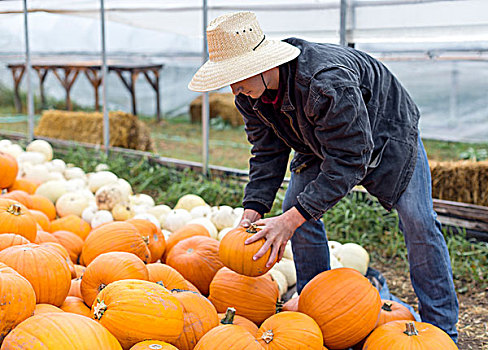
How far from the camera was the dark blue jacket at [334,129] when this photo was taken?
1.94 metres

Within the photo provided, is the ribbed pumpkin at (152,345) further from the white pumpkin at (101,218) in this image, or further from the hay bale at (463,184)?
the hay bale at (463,184)

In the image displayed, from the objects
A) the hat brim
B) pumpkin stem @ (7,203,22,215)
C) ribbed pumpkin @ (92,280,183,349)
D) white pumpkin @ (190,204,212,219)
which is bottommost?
white pumpkin @ (190,204,212,219)

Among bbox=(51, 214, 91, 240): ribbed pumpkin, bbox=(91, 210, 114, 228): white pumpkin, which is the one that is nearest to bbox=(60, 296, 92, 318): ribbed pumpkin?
bbox=(51, 214, 91, 240): ribbed pumpkin

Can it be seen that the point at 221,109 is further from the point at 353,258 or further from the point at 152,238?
the point at 152,238

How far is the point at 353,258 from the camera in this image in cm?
324

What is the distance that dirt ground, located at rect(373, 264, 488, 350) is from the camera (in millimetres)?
2771

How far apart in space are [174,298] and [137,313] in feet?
0.51

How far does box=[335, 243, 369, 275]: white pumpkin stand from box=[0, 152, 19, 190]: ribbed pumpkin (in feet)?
7.16

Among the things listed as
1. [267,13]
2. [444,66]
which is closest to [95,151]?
[267,13]

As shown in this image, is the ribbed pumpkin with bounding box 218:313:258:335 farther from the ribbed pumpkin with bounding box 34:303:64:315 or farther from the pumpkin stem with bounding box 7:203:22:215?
the pumpkin stem with bounding box 7:203:22:215

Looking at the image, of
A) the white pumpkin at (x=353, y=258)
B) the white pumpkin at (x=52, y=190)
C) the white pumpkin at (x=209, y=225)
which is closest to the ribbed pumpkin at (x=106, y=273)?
the white pumpkin at (x=209, y=225)

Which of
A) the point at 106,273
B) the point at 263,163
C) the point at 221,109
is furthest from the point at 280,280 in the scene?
the point at 221,109

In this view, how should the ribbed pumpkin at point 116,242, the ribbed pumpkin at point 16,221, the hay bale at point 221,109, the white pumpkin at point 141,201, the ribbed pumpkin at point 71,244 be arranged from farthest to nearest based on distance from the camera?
the hay bale at point 221,109 < the white pumpkin at point 141,201 < the ribbed pumpkin at point 71,244 < the ribbed pumpkin at point 116,242 < the ribbed pumpkin at point 16,221

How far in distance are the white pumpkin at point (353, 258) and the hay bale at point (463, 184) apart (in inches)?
58.6
